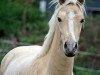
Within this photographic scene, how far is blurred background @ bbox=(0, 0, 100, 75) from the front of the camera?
11219 millimetres

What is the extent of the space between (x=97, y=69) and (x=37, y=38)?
2.72 meters

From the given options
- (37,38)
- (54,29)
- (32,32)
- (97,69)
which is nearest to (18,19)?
(32,32)

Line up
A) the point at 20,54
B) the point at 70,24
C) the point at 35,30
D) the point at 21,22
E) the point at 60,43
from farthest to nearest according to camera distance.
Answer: the point at 21,22 → the point at 35,30 → the point at 20,54 → the point at 60,43 → the point at 70,24

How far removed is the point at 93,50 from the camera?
12234 mm

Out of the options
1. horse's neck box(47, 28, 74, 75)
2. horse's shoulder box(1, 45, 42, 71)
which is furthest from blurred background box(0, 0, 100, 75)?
horse's neck box(47, 28, 74, 75)

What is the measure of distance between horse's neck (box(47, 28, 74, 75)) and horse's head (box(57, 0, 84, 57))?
245 mm

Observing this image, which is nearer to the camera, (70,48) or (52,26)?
(70,48)

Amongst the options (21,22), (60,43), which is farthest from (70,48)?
(21,22)

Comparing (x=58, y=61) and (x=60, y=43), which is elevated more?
(x=60, y=43)

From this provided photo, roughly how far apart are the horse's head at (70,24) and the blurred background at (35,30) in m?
4.76

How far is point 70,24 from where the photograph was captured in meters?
5.34

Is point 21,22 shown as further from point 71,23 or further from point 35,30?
point 71,23

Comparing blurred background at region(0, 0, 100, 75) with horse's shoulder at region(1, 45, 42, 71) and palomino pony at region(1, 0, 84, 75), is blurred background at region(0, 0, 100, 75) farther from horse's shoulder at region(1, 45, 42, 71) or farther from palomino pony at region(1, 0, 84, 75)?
palomino pony at region(1, 0, 84, 75)

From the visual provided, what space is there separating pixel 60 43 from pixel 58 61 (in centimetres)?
22
